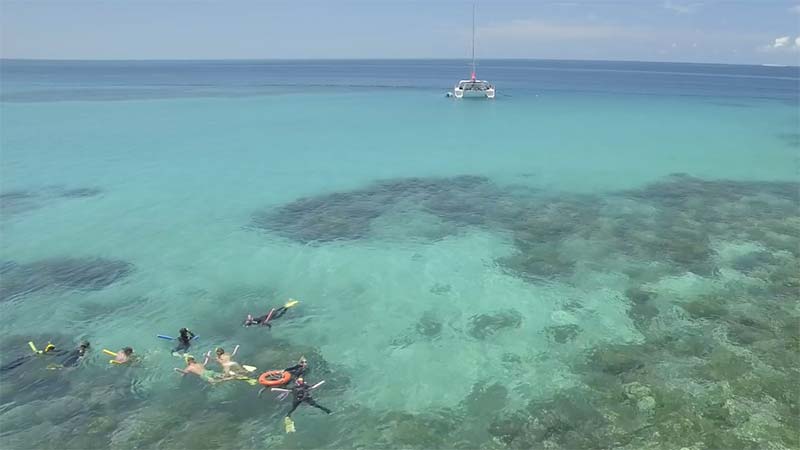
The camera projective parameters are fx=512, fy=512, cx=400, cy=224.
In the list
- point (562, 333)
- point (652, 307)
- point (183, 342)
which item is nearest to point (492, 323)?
point (562, 333)

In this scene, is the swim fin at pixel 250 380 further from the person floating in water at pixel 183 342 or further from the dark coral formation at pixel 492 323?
the dark coral formation at pixel 492 323

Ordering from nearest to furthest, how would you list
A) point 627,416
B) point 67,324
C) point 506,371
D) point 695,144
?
point 627,416
point 506,371
point 67,324
point 695,144

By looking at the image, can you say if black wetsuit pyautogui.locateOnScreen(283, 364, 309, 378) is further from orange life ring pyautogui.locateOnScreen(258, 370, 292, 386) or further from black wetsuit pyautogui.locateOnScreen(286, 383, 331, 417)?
black wetsuit pyautogui.locateOnScreen(286, 383, 331, 417)

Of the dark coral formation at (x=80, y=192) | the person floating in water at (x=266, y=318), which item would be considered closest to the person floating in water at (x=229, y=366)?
the person floating in water at (x=266, y=318)

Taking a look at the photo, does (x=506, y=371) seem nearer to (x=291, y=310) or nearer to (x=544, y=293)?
(x=544, y=293)

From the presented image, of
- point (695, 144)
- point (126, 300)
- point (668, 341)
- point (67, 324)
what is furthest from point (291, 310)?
point (695, 144)
